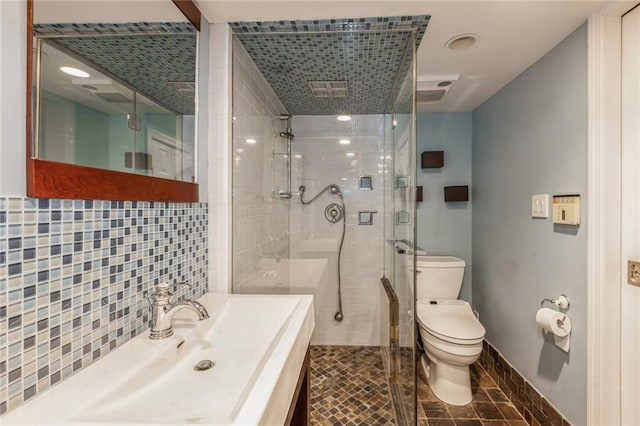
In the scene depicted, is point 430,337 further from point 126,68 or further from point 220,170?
point 126,68

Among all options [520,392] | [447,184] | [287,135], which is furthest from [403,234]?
[287,135]

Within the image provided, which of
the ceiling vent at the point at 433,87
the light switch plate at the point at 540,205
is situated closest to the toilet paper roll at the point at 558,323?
the light switch plate at the point at 540,205

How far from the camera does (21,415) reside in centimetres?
53

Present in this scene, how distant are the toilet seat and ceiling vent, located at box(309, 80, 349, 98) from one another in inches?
67.4

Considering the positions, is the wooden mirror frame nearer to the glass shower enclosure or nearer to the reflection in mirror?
the reflection in mirror

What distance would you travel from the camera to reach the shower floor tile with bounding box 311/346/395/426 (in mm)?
1718

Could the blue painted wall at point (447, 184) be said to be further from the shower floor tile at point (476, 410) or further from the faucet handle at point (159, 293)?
the faucet handle at point (159, 293)

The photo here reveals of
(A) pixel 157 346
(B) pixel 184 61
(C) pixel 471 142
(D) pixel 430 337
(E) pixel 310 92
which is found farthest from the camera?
(C) pixel 471 142

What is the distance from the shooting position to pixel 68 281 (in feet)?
2.18

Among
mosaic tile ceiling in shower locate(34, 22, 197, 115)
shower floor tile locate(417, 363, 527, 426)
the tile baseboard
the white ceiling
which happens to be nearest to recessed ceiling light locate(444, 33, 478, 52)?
the white ceiling

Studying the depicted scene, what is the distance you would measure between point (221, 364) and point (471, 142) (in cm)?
258

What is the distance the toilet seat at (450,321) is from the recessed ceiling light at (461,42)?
1681mm

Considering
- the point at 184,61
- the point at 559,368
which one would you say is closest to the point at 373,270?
the point at 559,368

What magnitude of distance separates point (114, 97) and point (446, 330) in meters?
2.04
